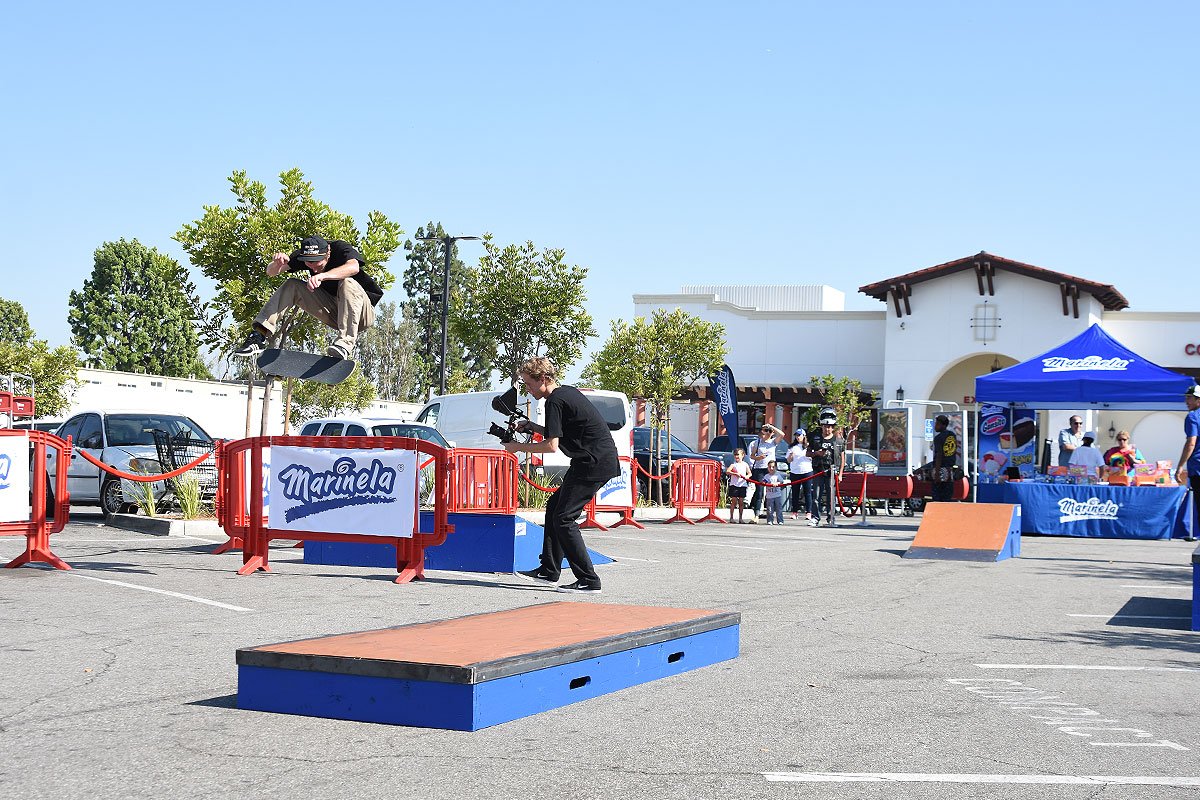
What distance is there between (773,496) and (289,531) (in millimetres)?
12519

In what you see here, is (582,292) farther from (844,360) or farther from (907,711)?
(907,711)

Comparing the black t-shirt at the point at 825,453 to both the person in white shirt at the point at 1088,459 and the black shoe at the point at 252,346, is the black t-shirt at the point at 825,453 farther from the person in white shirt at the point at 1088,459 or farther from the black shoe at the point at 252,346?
the black shoe at the point at 252,346

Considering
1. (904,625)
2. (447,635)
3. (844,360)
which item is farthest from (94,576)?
(844,360)

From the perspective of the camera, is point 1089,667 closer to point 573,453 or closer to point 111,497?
point 573,453

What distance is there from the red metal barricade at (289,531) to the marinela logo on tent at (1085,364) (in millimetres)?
12829

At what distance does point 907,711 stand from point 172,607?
547 centimetres

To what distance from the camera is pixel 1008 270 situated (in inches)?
1783

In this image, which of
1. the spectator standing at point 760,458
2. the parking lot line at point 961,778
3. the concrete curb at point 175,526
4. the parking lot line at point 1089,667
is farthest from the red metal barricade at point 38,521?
the spectator standing at point 760,458

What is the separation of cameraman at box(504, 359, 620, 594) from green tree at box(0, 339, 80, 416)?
1297 inches

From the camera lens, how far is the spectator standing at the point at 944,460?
19.5 m

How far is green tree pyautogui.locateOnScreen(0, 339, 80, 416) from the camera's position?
38.1m

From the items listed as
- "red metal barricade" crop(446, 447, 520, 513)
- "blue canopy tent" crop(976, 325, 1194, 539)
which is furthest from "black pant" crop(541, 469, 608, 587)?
"blue canopy tent" crop(976, 325, 1194, 539)

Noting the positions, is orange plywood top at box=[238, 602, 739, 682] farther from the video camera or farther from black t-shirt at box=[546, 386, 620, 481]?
the video camera

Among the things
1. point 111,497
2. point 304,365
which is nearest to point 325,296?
point 304,365
